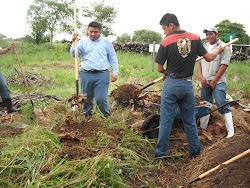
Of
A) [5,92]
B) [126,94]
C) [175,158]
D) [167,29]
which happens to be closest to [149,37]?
[126,94]

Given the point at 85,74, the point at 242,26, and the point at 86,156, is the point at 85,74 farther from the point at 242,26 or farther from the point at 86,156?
the point at 242,26

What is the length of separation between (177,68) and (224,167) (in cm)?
133

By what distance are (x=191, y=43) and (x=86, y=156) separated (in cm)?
198

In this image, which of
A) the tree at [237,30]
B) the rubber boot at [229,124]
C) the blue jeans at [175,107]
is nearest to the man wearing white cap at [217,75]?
the rubber boot at [229,124]

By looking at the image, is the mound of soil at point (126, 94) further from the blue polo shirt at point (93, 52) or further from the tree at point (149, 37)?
the tree at point (149, 37)

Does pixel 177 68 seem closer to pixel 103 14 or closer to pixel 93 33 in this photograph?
pixel 93 33

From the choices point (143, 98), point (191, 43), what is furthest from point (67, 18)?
point (191, 43)

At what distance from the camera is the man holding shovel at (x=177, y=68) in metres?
2.79

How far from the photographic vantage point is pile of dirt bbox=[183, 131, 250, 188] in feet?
7.16

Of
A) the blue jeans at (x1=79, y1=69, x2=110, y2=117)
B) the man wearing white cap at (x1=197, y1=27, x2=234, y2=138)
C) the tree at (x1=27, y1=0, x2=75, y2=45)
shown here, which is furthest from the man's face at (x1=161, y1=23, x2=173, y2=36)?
the tree at (x1=27, y1=0, x2=75, y2=45)

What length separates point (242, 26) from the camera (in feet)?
145

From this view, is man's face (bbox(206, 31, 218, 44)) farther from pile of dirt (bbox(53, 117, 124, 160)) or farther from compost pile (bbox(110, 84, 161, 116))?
pile of dirt (bbox(53, 117, 124, 160))

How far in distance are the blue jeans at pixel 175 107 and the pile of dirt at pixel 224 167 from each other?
30 centimetres

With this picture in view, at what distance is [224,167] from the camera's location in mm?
2385
